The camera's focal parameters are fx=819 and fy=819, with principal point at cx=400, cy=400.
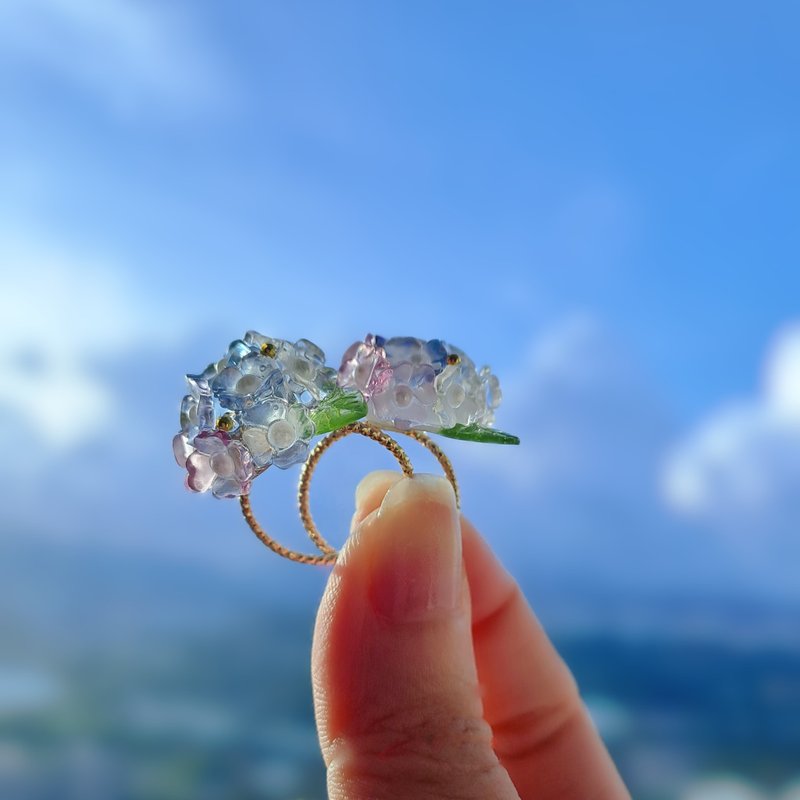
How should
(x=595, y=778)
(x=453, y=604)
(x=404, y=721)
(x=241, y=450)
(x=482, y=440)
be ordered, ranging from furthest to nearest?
1. (x=595, y=778)
2. (x=482, y=440)
3. (x=241, y=450)
4. (x=453, y=604)
5. (x=404, y=721)

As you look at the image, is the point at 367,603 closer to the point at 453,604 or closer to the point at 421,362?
the point at 453,604

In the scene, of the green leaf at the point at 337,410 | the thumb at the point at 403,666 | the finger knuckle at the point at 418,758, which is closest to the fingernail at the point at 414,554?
the thumb at the point at 403,666

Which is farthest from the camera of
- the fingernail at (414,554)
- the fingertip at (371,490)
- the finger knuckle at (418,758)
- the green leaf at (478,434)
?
the fingertip at (371,490)

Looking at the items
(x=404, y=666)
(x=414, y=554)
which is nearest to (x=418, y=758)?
(x=404, y=666)

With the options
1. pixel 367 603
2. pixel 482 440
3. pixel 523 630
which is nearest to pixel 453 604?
pixel 367 603

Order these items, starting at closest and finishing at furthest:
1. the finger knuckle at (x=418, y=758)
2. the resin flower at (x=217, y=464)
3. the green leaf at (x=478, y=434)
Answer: the finger knuckle at (x=418, y=758) < the resin flower at (x=217, y=464) < the green leaf at (x=478, y=434)

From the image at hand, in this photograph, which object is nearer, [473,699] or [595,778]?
[473,699]

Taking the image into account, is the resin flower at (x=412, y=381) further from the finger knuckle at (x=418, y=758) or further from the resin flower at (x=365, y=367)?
the finger knuckle at (x=418, y=758)

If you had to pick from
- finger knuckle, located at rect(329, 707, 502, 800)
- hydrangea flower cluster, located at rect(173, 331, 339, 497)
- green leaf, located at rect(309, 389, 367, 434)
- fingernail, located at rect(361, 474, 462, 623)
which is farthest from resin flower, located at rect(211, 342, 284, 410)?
finger knuckle, located at rect(329, 707, 502, 800)
